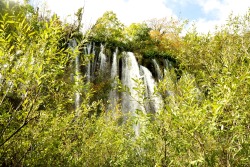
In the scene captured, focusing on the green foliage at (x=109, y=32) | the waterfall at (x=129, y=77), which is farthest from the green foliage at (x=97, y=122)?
the green foliage at (x=109, y=32)

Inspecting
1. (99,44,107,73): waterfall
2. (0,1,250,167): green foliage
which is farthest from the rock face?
(0,1,250,167): green foliage

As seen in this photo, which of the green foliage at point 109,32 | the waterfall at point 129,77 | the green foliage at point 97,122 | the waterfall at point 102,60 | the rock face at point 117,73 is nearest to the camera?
the green foliage at point 97,122

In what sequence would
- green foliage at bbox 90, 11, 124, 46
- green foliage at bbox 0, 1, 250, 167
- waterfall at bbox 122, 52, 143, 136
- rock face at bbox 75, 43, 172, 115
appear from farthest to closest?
green foliage at bbox 90, 11, 124, 46, rock face at bbox 75, 43, 172, 115, waterfall at bbox 122, 52, 143, 136, green foliage at bbox 0, 1, 250, 167

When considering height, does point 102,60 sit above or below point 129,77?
above

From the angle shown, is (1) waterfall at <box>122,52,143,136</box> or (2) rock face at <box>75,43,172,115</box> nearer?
(1) waterfall at <box>122,52,143,136</box>

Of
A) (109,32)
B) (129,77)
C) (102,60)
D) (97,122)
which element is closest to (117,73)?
(129,77)

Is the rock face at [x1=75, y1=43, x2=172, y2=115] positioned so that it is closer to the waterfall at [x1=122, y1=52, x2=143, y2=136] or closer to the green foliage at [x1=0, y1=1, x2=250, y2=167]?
the waterfall at [x1=122, y1=52, x2=143, y2=136]

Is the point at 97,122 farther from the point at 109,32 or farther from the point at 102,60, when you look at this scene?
the point at 109,32

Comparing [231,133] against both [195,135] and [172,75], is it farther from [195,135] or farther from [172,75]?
[172,75]

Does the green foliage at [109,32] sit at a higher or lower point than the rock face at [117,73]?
higher

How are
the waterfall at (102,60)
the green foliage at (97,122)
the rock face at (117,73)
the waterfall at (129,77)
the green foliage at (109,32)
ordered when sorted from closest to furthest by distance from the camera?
1. the green foliage at (97,122)
2. the waterfall at (129,77)
3. the rock face at (117,73)
4. the waterfall at (102,60)
5. the green foliage at (109,32)

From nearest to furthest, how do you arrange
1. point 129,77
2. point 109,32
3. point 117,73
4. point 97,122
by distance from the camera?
point 97,122 → point 129,77 → point 117,73 → point 109,32

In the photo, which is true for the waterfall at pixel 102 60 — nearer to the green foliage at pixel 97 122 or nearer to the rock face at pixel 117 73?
the rock face at pixel 117 73

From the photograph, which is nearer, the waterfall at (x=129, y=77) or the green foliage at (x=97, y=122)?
the green foliage at (x=97, y=122)
